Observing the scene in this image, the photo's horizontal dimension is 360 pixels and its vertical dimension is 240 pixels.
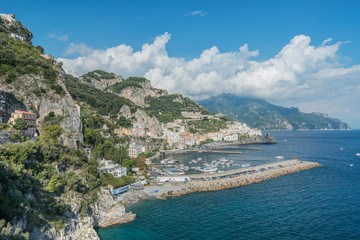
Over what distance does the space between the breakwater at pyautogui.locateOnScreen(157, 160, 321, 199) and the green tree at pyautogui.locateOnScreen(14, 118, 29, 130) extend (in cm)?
2132

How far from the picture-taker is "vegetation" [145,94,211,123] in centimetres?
13412

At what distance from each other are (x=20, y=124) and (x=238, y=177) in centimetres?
3956

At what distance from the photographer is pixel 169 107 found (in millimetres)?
153375

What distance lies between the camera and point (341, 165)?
195 feet

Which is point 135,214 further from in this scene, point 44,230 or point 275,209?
point 275,209

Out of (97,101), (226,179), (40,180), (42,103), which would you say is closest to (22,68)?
(42,103)

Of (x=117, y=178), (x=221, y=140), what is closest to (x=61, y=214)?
(x=117, y=178)

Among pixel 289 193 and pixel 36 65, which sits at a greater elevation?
pixel 36 65

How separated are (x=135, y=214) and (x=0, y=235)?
730 inches

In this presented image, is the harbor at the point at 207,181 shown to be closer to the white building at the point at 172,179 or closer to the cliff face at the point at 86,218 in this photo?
the white building at the point at 172,179

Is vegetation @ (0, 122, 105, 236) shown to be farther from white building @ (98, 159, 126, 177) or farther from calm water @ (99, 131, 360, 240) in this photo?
white building @ (98, 159, 126, 177)

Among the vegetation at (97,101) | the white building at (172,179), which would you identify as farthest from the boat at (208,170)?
→ the vegetation at (97,101)

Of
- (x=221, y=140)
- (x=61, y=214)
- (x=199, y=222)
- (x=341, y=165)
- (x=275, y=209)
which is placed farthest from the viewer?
(x=221, y=140)

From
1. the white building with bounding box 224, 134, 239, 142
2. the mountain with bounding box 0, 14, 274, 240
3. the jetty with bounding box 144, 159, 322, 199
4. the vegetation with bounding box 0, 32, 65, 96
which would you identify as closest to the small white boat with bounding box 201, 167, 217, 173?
the jetty with bounding box 144, 159, 322, 199
